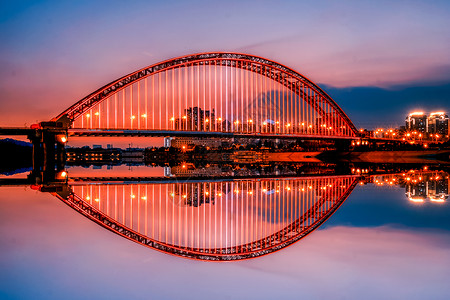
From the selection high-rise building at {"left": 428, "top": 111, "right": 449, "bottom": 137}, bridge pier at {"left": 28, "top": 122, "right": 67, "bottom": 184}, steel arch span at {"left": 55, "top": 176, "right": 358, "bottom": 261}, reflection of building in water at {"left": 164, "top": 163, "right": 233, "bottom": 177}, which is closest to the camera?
steel arch span at {"left": 55, "top": 176, "right": 358, "bottom": 261}

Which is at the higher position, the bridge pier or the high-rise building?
the high-rise building

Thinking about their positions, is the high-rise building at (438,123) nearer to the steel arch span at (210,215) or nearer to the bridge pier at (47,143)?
the bridge pier at (47,143)

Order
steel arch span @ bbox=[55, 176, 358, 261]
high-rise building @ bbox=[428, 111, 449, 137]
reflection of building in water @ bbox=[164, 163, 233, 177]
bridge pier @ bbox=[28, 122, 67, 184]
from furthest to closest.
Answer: high-rise building @ bbox=[428, 111, 449, 137] → bridge pier @ bbox=[28, 122, 67, 184] → reflection of building in water @ bbox=[164, 163, 233, 177] → steel arch span @ bbox=[55, 176, 358, 261]

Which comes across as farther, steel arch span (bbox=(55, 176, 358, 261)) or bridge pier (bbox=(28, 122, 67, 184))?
bridge pier (bbox=(28, 122, 67, 184))

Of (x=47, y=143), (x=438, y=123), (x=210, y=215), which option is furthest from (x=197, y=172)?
(x=438, y=123)

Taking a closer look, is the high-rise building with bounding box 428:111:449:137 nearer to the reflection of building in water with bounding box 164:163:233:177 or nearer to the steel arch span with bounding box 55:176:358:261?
the reflection of building in water with bounding box 164:163:233:177

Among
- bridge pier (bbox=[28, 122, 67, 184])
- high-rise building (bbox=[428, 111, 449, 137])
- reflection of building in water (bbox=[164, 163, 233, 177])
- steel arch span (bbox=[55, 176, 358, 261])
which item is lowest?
steel arch span (bbox=[55, 176, 358, 261])

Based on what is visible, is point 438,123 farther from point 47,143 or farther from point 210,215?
point 210,215

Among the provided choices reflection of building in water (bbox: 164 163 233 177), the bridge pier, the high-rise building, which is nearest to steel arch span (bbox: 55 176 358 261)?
reflection of building in water (bbox: 164 163 233 177)
